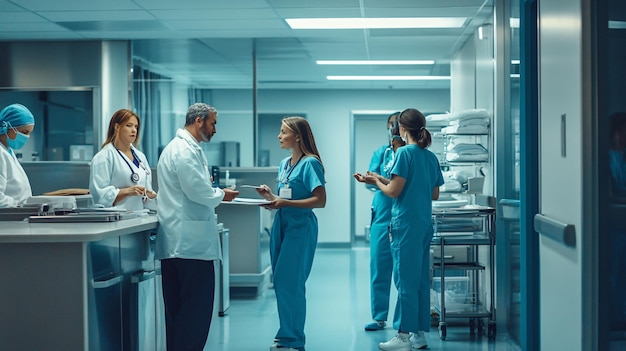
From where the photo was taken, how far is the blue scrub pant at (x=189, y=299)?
11.9 feet

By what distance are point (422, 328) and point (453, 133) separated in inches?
59.2

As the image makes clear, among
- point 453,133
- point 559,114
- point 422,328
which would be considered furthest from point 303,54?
point 559,114

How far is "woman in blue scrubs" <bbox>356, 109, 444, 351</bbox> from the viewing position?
169 inches

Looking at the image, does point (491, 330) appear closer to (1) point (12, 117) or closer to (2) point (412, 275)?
(2) point (412, 275)

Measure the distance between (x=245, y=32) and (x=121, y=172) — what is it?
254 cm

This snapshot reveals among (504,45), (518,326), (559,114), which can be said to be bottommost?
(518,326)

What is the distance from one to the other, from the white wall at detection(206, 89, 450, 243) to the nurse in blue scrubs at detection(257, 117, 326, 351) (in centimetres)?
674

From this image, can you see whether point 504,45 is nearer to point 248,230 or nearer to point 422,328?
point 422,328

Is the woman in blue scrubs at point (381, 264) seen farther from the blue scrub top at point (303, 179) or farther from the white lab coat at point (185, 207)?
the white lab coat at point (185, 207)

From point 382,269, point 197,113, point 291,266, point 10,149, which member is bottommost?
point 382,269

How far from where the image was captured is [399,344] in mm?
4410

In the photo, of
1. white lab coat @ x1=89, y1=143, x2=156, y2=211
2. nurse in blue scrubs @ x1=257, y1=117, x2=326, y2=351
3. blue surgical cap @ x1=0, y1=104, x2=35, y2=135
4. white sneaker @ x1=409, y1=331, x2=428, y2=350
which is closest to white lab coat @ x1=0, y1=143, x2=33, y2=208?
blue surgical cap @ x1=0, y1=104, x2=35, y2=135

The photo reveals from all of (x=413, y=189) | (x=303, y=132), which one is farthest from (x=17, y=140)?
→ (x=413, y=189)

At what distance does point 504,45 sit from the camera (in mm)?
4938
